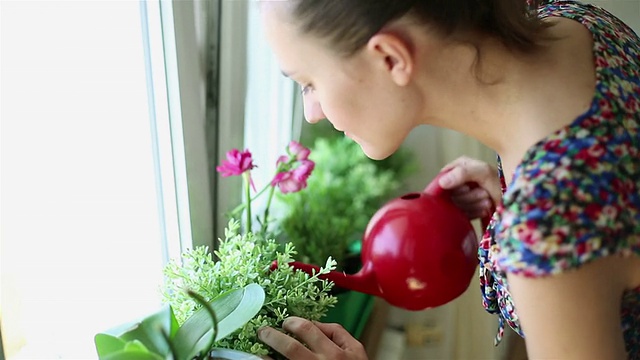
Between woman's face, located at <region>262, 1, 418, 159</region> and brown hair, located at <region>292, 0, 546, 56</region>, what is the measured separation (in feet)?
0.05

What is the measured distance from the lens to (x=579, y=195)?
0.63m

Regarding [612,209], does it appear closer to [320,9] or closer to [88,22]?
[320,9]

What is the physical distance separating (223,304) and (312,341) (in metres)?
0.12

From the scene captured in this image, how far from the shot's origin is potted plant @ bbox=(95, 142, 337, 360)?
0.65 metres

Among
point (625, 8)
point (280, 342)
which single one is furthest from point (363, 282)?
point (625, 8)

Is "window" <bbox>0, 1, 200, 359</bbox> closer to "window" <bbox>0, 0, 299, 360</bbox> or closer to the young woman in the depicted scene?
"window" <bbox>0, 0, 299, 360</bbox>

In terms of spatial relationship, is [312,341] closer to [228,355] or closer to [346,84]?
[228,355]

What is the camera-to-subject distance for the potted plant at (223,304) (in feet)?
2.14

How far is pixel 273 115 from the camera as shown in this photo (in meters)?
1.31

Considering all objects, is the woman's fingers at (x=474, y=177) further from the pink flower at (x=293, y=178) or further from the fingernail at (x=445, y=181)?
the pink flower at (x=293, y=178)

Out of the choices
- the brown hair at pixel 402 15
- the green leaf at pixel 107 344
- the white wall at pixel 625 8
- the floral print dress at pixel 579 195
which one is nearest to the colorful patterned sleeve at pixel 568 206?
the floral print dress at pixel 579 195

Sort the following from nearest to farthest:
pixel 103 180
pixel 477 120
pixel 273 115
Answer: pixel 477 120
pixel 103 180
pixel 273 115

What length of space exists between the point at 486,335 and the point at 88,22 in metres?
0.97

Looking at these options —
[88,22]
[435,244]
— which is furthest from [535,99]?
[88,22]
